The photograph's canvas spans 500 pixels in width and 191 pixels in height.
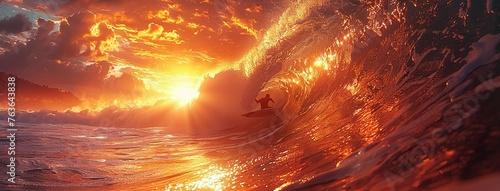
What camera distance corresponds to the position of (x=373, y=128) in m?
4.53

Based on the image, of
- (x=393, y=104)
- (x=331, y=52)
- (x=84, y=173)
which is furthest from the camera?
(x=331, y=52)

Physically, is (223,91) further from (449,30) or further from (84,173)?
(449,30)

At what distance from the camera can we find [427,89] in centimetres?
462

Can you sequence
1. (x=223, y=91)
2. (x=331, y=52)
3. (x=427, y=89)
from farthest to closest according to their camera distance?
(x=223, y=91), (x=331, y=52), (x=427, y=89)

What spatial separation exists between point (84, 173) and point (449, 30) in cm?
700

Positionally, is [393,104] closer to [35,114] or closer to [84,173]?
[84,173]

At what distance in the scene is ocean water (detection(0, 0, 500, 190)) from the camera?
2.81 meters

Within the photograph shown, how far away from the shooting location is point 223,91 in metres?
22.2

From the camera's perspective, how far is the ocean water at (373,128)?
2807 millimetres

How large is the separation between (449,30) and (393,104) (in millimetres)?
1948

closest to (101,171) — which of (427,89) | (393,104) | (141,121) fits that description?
(393,104)

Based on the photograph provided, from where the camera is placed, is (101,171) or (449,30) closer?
(449,30)

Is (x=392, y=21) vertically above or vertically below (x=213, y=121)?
below

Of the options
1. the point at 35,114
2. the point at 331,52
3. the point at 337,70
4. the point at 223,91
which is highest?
the point at 35,114
